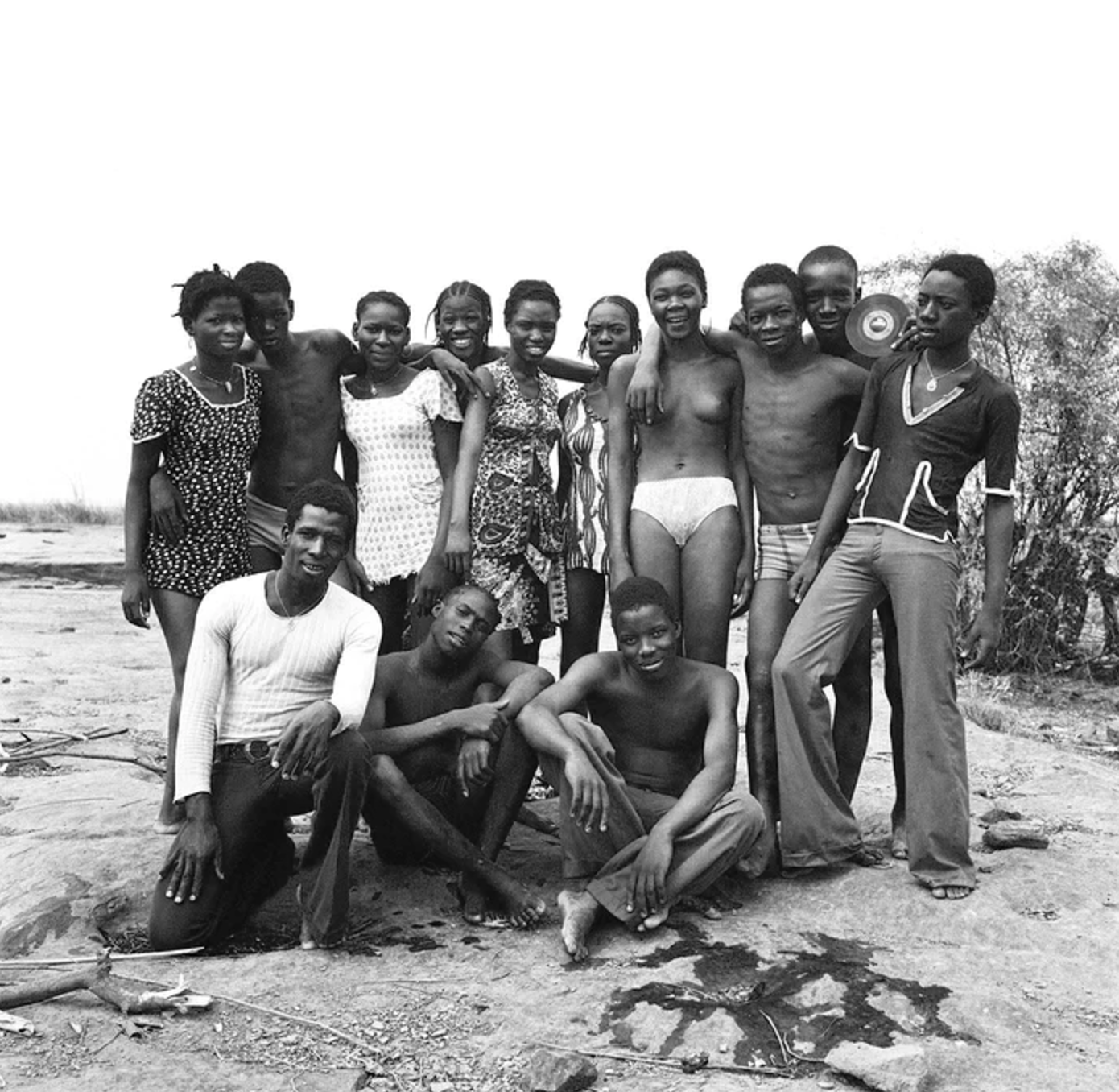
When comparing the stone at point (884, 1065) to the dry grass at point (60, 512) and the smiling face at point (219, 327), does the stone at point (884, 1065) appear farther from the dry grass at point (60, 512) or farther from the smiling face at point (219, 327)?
the dry grass at point (60, 512)

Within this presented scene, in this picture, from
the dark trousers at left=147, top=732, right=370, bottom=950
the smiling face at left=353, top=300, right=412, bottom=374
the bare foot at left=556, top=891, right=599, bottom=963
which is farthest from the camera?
the smiling face at left=353, top=300, right=412, bottom=374

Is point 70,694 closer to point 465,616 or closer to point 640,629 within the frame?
point 465,616

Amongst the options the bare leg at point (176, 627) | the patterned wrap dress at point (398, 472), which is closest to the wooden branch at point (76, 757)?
the bare leg at point (176, 627)

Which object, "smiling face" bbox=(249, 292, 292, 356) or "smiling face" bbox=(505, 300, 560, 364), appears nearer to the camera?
"smiling face" bbox=(249, 292, 292, 356)

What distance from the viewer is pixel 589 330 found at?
4969 mm

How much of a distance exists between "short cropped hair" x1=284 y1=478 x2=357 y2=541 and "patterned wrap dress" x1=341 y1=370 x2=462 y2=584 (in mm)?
648

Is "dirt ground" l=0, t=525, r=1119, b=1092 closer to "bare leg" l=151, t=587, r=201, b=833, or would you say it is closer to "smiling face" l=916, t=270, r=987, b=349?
"bare leg" l=151, t=587, r=201, b=833

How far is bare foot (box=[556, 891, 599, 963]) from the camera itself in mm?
3625

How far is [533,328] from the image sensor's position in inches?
187

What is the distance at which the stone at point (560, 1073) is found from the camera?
9.25ft

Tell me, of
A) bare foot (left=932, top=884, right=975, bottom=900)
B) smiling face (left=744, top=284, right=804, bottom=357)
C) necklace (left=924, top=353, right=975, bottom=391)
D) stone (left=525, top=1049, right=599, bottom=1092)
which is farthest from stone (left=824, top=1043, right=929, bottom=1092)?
smiling face (left=744, top=284, right=804, bottom=357)

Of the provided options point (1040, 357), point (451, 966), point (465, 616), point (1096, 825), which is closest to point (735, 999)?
point (451, 966)

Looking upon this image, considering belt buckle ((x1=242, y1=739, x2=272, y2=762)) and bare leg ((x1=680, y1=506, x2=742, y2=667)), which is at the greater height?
bare leg ((x1=680, y1=506, x2=742, y2=667))

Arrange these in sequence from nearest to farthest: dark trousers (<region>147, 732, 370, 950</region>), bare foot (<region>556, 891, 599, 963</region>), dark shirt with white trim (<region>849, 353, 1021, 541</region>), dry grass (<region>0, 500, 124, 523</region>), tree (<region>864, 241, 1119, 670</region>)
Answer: bare foot (<region>556, 891, 599, 963</region>) < dark trousers (<region>147, 732, 370, 950</region>) < dark shirt with white trim (<region>849, 353, 1021, 541</region>) < tree (<region>864, 241, 1119, 670</region>) < dry grass (<region>0, 500, 124, 523</region>)
